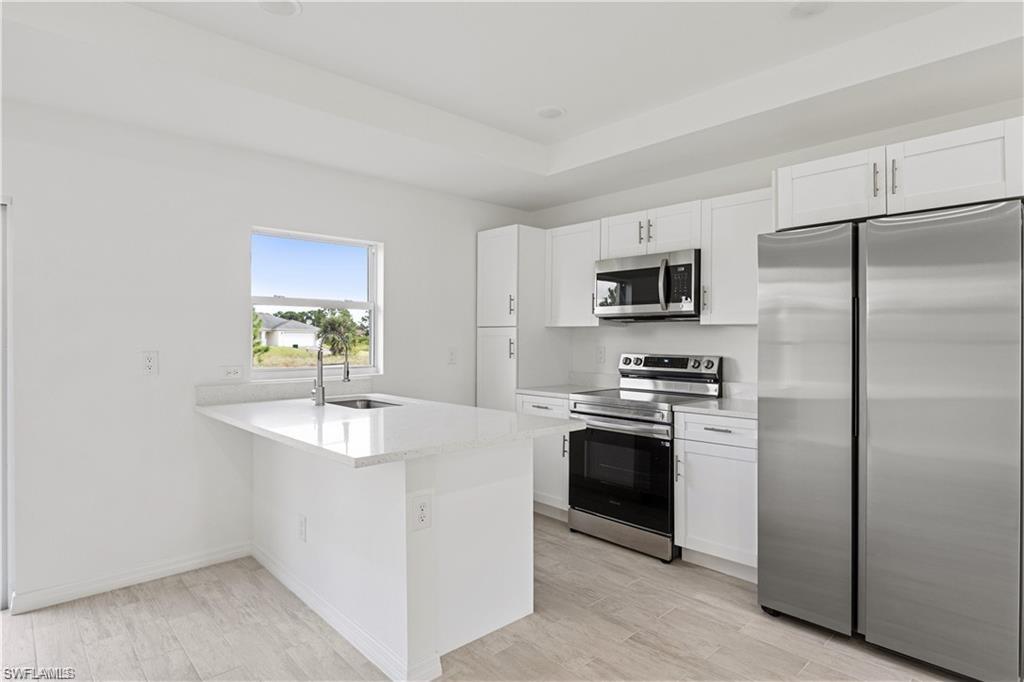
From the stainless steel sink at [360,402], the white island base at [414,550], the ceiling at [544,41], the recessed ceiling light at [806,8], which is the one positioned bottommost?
the white island base at [414,550]

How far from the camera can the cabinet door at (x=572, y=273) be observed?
166 inches

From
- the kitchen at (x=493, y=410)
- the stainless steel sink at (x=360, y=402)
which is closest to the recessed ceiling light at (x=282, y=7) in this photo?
the kitchen at (x=493, y=410)

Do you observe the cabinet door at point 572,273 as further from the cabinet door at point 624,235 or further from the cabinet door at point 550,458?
the cabinet door at point 550,458

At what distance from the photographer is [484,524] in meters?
2.53

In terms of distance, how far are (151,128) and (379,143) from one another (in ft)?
3.83

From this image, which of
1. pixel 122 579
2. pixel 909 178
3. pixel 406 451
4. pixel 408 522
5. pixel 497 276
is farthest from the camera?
pixel 497 276

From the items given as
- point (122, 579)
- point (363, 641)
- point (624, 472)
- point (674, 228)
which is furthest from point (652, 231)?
point (122, 579)

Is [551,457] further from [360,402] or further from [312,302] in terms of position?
[312,302]

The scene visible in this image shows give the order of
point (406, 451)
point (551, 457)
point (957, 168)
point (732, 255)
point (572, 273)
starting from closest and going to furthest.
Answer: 1. point (406, 451)
2. point (957, 168)
3. point (732, 255)
4. point (551, 457)
5. point (572, 273)

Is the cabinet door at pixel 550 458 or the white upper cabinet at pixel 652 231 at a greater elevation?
the white upper cabinet at pixel 652 231

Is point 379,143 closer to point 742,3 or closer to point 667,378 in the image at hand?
point 742,3

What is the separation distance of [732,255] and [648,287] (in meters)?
0.56

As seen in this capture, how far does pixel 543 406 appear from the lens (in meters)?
4.13

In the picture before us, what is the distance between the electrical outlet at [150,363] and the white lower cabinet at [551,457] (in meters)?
2.26
